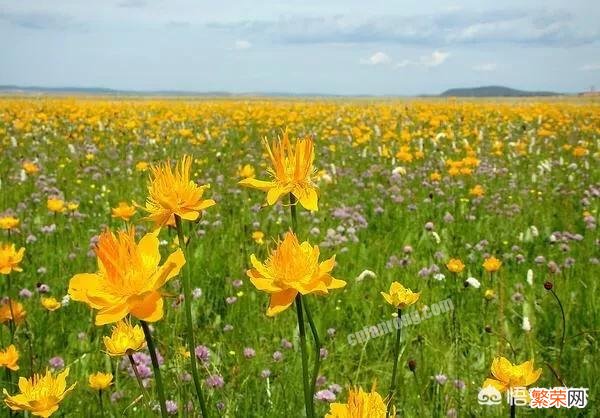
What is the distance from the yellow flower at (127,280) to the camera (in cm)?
101

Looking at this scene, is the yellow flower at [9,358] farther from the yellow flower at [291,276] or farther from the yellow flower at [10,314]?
the yellow flower at [291,276]

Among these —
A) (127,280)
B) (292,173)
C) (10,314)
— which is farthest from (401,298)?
(10,314)

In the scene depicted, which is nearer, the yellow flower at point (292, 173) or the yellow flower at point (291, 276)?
the yellow flower at point (291, 276)

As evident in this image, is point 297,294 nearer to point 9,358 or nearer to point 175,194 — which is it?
point 175,194

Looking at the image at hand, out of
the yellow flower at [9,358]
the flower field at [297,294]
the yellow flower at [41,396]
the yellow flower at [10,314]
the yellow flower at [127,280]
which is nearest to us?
the yellow flower at [127,280]

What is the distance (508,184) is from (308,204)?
5.77 metres

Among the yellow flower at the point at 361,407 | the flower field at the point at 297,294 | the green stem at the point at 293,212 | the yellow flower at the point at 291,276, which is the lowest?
the flower field at the point at 297,294

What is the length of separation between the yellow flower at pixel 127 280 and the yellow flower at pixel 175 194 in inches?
5.9

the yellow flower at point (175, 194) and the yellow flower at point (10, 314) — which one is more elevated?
the yellow flower at point (175, 194)

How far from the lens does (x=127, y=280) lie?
3.36 feet

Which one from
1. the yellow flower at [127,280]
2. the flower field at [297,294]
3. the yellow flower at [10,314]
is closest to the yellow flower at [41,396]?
the flower field at [297,294]

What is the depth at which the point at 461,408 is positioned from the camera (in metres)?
2.26

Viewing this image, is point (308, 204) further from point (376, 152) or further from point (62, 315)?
point (376, 152)

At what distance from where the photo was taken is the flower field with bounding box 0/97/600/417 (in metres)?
1.13
